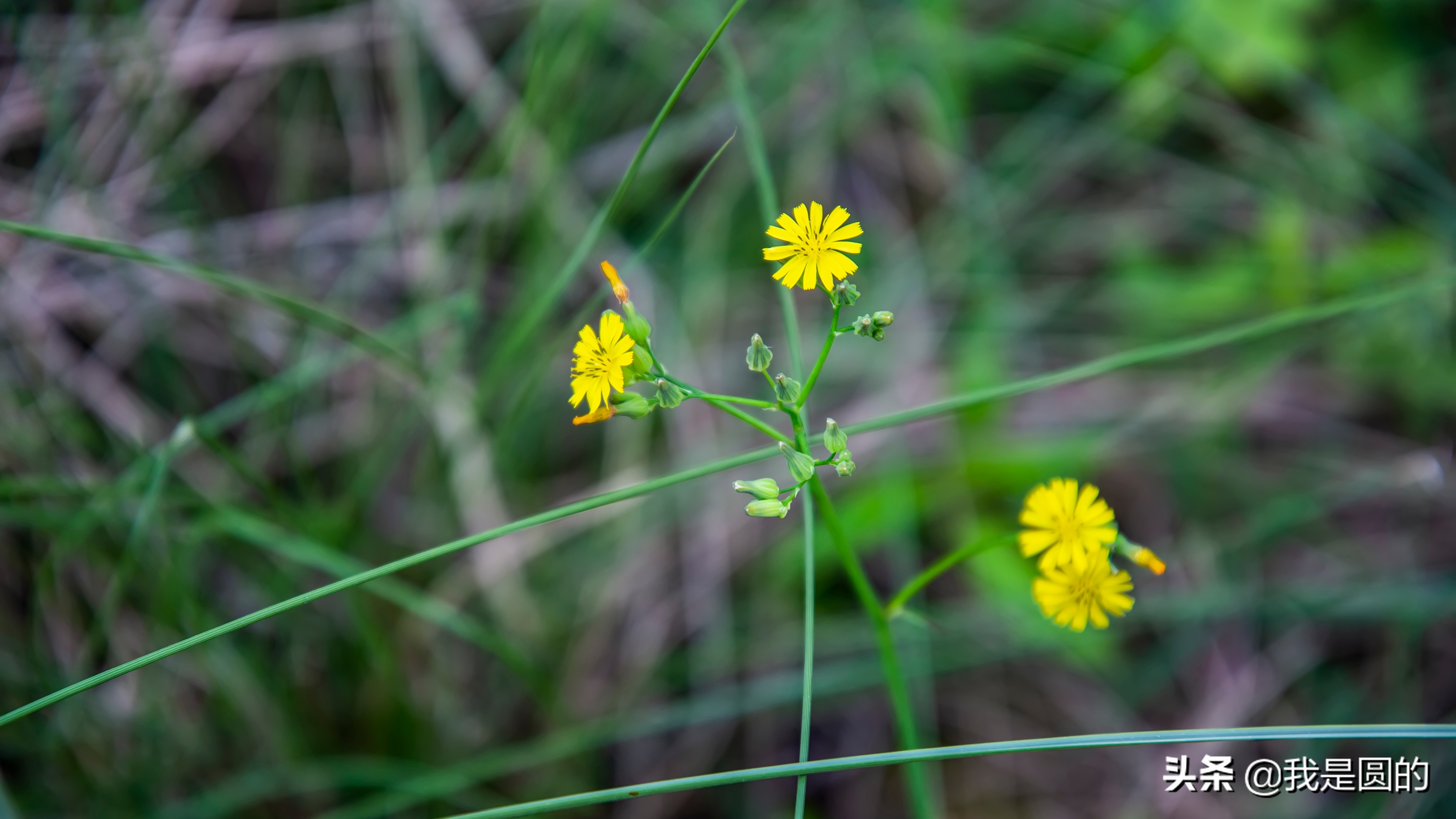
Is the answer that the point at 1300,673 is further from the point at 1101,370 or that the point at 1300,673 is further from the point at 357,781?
the point at 357,781

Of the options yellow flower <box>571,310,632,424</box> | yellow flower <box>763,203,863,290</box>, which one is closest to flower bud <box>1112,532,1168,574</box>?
yellow flower <box>763,203,863,290</box>

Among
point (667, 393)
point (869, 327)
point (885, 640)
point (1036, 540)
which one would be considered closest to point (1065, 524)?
point (1036, 540)

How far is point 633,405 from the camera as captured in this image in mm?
1316

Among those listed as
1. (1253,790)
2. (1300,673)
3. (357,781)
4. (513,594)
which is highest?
(1300,673)

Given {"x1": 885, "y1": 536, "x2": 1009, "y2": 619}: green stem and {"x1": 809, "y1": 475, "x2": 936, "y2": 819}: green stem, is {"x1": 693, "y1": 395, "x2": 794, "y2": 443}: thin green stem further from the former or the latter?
{"x1": 885, "y1": 536, "x2": 1009, "y2": 619}: green stem

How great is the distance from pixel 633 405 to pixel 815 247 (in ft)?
1.25

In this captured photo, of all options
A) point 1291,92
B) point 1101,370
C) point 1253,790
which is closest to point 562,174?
point 1101,370

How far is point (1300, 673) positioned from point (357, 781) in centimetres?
269

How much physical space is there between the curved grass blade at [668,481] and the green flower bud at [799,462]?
0.02 metres

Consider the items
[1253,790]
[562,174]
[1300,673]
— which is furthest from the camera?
[562,174]

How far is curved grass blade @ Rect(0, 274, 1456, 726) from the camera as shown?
46.7 inches

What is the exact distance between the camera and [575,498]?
261 cm

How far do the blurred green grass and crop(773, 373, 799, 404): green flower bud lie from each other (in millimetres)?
969

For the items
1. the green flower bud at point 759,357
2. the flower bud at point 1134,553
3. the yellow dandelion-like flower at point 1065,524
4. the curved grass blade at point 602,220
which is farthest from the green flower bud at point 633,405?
the flower bud at point 1134,553
